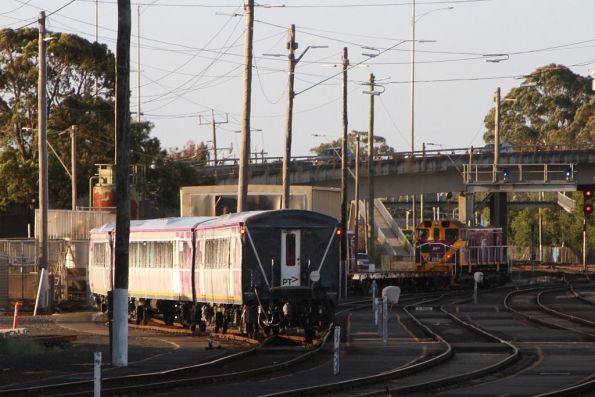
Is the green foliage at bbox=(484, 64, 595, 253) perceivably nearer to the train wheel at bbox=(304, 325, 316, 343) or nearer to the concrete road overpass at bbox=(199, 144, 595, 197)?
the concrete road overpass at bbox=(199, 144, 595, 197)

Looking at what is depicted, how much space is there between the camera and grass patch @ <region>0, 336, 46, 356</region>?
26328mm

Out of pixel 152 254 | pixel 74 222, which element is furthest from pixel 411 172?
pixel 152 254

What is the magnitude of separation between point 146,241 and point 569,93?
10790 centimetres

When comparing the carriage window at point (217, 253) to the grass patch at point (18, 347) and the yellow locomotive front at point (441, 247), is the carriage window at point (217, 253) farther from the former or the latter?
the yellow locomotive front at point (441, 247)

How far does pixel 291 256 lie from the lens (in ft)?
97.5

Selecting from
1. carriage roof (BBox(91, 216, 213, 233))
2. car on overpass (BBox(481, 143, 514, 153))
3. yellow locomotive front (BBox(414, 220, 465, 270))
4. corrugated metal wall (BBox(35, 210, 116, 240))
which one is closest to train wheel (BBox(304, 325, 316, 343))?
carriage roof (BBox(91, 216, 213, 233))

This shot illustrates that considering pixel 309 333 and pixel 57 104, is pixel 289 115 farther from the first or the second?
pixel 57 104

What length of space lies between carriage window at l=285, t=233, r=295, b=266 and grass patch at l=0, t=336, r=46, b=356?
5655 millimetres

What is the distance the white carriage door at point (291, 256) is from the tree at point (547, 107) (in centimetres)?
10634

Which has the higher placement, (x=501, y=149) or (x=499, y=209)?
(x=501, y=149)

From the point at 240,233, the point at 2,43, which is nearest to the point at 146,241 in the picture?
the point at 240,233

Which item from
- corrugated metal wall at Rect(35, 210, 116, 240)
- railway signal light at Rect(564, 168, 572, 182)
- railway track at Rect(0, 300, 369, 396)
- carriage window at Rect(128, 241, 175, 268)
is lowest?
railway track at Rect(0, 300, 369, 396)

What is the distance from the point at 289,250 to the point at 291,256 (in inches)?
5.5

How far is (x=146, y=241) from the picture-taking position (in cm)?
3744
